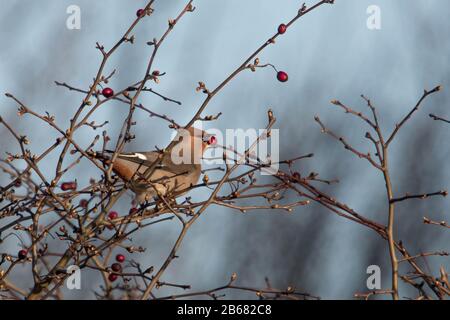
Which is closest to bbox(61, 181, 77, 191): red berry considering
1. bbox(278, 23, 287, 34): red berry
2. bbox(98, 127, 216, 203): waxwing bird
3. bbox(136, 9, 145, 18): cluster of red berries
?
Answer: bbox(98, 127, 216, 203): waxwing bird

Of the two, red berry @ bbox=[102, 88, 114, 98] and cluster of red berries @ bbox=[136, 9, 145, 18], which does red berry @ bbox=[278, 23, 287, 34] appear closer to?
cluster of red berries @ bbox=[136, 9, 145, 18]

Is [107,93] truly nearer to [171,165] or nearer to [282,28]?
[282,28]

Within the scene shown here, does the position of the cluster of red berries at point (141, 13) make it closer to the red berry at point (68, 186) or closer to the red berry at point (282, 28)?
the red berry at point (282, 28)

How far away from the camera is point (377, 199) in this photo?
27.9 feet

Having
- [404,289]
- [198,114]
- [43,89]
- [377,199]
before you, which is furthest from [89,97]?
[377,199]

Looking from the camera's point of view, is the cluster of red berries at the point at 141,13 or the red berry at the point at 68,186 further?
the cluster of red berries at the point at 141,13

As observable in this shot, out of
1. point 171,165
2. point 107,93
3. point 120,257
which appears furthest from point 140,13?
point 171,165

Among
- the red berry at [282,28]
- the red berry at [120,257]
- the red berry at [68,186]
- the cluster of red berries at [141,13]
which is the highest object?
the cluster of red berries at [141,13]

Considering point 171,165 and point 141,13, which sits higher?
point 141,13

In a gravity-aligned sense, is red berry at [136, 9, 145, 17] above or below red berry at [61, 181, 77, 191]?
above

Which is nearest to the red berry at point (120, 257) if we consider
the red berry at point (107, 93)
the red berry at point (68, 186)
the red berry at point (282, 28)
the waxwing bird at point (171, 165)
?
the waxwing bird at point (171, 165)

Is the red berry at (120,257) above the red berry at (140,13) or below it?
below
